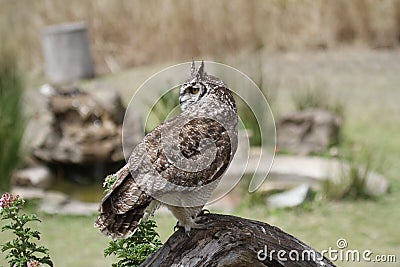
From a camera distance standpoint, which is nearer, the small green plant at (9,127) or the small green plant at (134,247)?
the small green plant at (134,247)

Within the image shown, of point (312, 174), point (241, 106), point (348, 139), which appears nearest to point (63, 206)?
point (241, 106)

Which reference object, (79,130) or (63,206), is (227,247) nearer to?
(63,206)

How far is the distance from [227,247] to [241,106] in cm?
485

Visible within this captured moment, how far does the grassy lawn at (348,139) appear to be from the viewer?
223 inches

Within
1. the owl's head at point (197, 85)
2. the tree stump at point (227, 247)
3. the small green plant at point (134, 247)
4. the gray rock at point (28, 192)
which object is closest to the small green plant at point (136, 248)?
the small green plant at point (134, 247)

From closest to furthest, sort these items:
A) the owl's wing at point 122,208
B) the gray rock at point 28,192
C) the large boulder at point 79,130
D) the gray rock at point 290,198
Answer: the owl's wing at point 122,208
the gray rock at point 290,198
the gray rock at point 28,192
the large boulder at point 79,130

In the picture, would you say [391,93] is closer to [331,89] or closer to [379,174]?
[331,89]

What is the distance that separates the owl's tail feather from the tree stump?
23cm

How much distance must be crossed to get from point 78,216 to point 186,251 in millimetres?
3792

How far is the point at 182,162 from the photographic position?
2.54 m

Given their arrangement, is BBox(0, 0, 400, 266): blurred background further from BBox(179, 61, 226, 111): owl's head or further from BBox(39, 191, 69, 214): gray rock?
BBox(179, 61, 226, 111): owl's head

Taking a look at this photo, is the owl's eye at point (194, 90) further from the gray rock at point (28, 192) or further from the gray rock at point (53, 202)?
the gray rock at point (28, 192)

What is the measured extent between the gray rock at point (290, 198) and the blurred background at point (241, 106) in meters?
0.01

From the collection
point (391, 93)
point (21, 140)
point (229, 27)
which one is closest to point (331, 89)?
point (391, 93)
